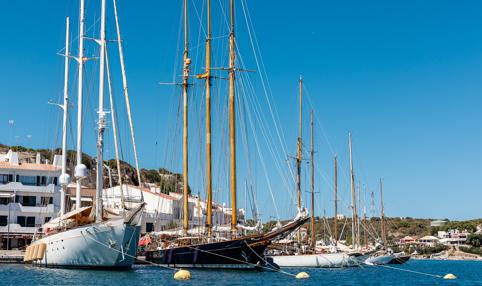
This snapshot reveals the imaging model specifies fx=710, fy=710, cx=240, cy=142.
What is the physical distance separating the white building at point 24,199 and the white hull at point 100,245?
109 ft

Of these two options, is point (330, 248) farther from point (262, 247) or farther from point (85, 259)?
point (85, 259)

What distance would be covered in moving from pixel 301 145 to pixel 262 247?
2951 centimetres

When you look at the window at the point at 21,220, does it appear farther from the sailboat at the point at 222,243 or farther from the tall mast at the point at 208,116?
the tall mast at the point at 208,116

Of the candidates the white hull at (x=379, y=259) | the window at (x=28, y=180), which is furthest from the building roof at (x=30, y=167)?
the white hull at (x=379, y=259)

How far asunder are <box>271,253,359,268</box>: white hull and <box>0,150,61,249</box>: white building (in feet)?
98.6

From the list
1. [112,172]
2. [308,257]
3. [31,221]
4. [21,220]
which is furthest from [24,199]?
[112,172]

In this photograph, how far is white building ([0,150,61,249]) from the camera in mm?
89062

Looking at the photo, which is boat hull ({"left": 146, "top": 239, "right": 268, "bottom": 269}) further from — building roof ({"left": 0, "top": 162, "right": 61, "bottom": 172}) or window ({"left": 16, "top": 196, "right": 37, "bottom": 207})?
building roof ({"left": 0, "top": 162, "right": 61, "bottom": 172})

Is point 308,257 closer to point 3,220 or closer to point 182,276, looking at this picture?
point 182,276

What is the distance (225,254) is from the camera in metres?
60.0

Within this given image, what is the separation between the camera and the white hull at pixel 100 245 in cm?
5494

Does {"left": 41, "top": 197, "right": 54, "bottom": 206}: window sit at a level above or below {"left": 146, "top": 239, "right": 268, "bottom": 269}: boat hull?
above

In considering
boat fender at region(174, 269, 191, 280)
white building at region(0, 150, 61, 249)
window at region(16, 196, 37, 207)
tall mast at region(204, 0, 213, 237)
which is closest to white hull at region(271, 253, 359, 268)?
tall mast at region(204, 0, 213, 237)

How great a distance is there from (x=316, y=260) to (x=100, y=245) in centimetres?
3497
